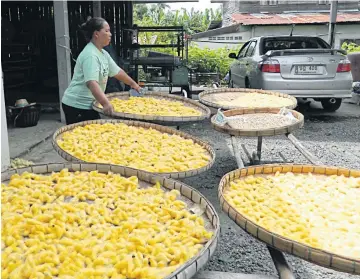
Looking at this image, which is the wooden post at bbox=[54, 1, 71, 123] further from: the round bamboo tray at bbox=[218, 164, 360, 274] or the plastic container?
the round bamboo tray at bbox=[218, 164, 360, 274]

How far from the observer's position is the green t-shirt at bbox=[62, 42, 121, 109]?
3.91 meters

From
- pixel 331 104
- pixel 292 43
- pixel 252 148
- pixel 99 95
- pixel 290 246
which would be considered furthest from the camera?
pixel 331 104

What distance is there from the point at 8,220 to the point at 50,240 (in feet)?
0.92

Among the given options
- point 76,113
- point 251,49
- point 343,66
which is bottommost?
point 76,113

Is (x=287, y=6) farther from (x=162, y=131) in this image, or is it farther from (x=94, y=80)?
(x=162, y=131)

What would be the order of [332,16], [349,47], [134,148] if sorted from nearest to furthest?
[134,148] < [332,16] < [349,47]

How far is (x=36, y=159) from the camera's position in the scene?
523cm

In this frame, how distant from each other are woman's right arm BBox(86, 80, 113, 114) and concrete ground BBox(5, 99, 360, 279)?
1.38m

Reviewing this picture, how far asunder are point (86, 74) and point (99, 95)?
0.28m

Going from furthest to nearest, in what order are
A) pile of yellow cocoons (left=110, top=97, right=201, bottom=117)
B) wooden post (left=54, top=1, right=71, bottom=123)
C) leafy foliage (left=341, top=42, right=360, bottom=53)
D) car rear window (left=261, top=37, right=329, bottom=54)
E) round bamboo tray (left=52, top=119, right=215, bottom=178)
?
leafy foliage (left=341, top=42, right=360, bottom=53) → car rear window (left=261, top=37, right=329, bottom=54) → wooden post (left=54, top=1, right=71, bottom=123) → pile of yellow cocoons (left=110, top=97, right=201, bottom=117) → round bamboo tray (left=52, top=119, right=215, bottom=178)

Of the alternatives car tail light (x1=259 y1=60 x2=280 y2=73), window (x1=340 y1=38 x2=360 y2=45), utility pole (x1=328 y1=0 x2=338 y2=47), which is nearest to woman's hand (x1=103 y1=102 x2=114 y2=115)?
car tail light (x1=259 y1=60 x2=280 y2=73)

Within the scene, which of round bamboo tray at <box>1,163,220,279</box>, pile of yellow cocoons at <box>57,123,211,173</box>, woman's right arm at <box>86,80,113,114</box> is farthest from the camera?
woman's right arm at <box>86,80,113,114</box>

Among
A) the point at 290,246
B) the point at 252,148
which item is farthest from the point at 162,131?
the point at 252,148

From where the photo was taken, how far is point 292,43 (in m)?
9.05
